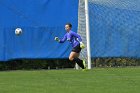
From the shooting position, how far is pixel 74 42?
1609 centimetres

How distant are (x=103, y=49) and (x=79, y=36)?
1.77m

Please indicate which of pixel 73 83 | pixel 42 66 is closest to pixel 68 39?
pixel 42 66

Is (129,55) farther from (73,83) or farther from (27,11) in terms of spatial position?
(73,83)

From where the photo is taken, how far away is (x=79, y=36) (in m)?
16.0

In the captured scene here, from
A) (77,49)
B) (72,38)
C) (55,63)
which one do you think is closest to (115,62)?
(55,63)

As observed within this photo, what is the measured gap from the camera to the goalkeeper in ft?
51.9

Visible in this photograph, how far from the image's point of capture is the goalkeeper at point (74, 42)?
15.8 meters

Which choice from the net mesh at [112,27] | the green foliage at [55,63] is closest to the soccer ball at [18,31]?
the green foliage at [55,63]

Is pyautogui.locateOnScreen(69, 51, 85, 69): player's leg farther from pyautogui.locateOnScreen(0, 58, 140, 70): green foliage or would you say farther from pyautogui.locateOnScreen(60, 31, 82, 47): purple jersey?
pyautogui.locateOnScreen(0, 58, 140, 70): green foliage

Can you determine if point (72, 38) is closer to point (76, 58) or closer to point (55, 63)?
point (76, 58)

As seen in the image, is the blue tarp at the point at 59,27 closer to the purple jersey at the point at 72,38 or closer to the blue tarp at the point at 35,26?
the blue tarp at the point at 35,26

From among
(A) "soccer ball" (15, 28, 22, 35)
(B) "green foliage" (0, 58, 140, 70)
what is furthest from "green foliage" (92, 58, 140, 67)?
(A) "soccer ball" (15, 28, 22, 35)

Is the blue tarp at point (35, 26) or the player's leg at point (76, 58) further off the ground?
the blue tarp at point (35, 26)

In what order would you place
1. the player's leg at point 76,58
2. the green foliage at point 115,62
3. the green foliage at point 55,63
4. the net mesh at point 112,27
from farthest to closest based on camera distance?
1. the green foliage at point 115,62
2. the net mesh at point 112,27
3. the green foliage at point 55,63
4. the player's leg at point 76,58
